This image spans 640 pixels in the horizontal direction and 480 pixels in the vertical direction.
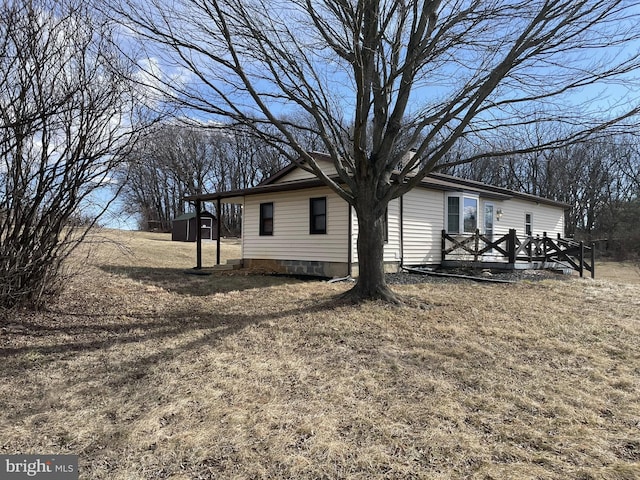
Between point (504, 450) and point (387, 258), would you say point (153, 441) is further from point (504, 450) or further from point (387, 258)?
point (387, 258)

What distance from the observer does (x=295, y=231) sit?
12664 mm

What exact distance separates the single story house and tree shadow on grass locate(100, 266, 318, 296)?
1.19 metres

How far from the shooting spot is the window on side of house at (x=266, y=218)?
1359cm

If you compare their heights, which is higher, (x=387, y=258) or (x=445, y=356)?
(x=387, y=258)

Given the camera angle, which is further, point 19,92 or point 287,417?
point 19,92

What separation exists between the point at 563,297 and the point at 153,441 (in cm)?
860

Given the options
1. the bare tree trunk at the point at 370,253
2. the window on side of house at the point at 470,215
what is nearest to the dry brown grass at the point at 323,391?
the bare tree trunk at the point at 370,253

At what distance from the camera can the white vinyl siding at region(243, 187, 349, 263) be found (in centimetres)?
1155

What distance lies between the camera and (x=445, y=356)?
14.8 ft

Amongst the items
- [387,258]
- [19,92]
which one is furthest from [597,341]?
[19,92]

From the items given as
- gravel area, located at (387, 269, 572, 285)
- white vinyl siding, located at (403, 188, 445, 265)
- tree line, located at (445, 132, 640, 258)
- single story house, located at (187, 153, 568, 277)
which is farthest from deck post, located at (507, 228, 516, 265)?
tree line, located at (445, 132, 640, 258)

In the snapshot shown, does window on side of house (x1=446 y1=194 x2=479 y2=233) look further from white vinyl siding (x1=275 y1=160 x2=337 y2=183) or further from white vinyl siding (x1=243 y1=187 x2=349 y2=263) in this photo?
white vinyl siding (x1=243 y1=187 x2=349 y2=263)

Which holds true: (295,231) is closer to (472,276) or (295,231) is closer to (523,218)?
(472,276)

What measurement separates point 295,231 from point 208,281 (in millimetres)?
3143
